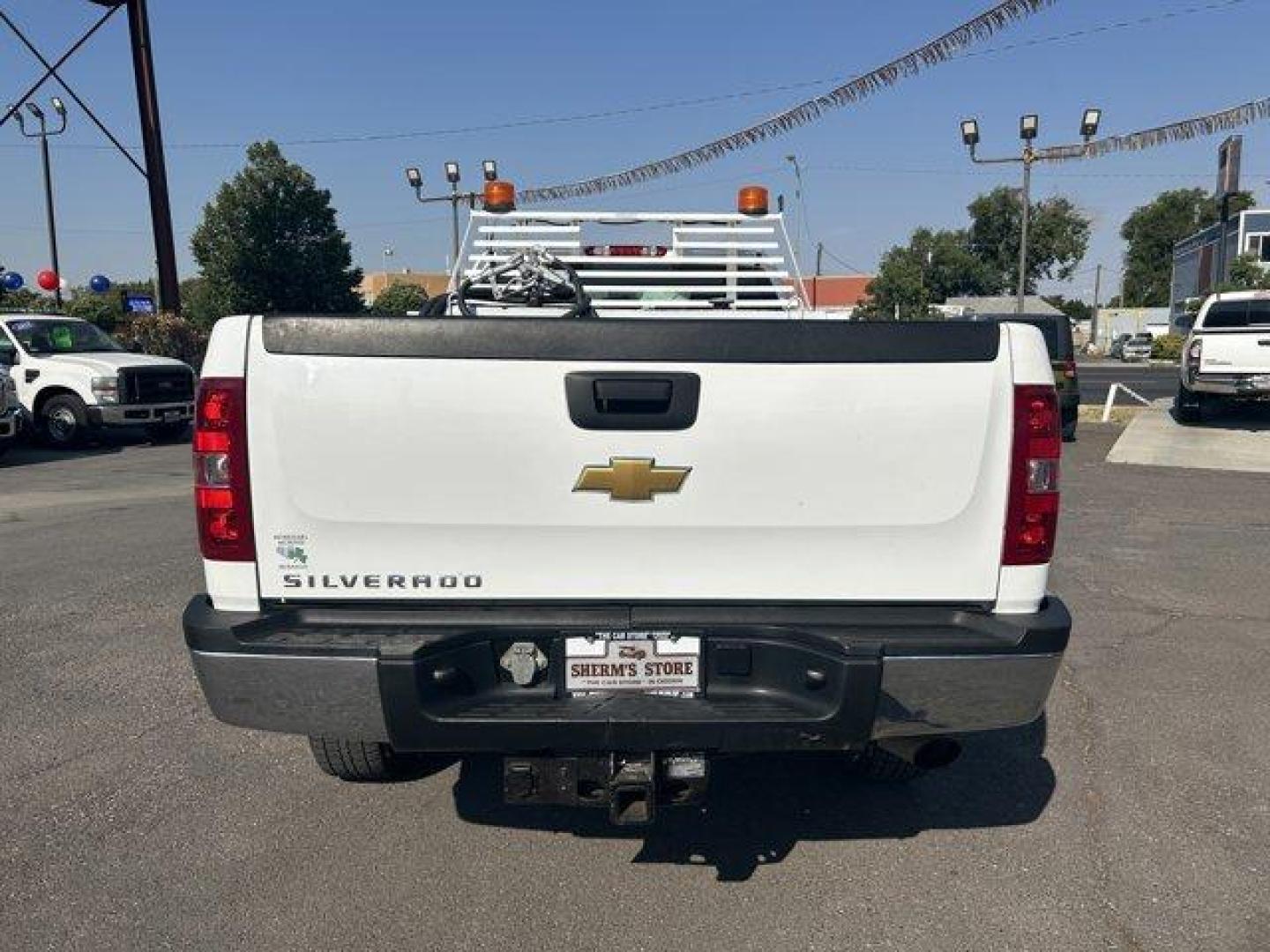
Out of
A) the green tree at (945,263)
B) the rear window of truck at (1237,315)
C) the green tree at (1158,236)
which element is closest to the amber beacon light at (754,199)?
the rear window of truck at (1237,315)

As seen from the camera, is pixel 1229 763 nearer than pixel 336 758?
No

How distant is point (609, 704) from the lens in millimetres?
2545

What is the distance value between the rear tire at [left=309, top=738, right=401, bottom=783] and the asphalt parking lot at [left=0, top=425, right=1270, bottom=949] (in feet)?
0.23

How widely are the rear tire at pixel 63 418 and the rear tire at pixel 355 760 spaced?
12325mm

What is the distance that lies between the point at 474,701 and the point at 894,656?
1.06 metres

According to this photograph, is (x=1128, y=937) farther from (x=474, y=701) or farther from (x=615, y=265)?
(x=615, y=265)

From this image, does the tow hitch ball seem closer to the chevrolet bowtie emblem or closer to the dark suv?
the chevrolet bowtie emblem

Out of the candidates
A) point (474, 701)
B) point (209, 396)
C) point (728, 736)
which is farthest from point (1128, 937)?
point (209, 396)

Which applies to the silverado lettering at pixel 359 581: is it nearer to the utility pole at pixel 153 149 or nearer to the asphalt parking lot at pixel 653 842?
the asphalt parking lot at pixel 653 842

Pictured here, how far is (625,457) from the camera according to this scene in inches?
99.6

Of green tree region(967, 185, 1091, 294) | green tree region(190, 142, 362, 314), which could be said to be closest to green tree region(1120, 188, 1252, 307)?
green tree region(967, 185, 1091, 294)

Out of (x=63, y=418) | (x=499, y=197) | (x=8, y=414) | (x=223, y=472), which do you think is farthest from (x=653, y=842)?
(x=63, y=418)

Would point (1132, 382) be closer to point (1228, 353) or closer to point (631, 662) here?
point (1228, 353)

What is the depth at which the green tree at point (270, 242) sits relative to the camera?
37094 mm
